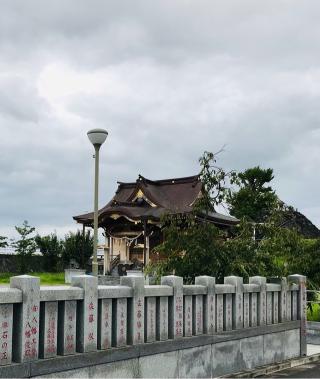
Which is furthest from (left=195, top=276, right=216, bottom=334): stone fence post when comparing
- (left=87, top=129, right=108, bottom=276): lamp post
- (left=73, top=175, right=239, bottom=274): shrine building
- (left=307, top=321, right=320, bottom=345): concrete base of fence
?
(left=73, top=175, right=239, bottom=274): shrine building

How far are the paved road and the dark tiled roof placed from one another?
2550 centimetres

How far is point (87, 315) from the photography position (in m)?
8.35

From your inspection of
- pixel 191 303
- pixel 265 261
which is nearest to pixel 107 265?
pixel 265 261

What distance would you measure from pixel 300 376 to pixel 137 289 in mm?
4992

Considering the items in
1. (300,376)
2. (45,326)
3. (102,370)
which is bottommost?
(300,376)

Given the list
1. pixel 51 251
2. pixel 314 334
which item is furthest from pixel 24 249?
pixel 314 334

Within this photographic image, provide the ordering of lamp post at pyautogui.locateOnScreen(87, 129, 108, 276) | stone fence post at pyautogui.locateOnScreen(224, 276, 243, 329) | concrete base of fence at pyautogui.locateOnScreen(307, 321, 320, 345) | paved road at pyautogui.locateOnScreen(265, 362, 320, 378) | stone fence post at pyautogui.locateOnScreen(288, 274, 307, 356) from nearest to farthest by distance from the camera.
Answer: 1. stone fence post at pyautogui.locateOnScreen(224, 276, 243, 329)
2. paved road at pyautogui.locateOnScreen(265, 362, 320, 378)
3. lamp post at pyautogui.locateOnScreen(87, 129, 108, 276)
4. stone fence post at pyautogui.locateOnScreen(288, 274, 307, 356)
5. concrete base of fence at pyautogui.locateOnScreen(307, 321, 320, 345)

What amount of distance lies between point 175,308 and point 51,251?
35643 mm

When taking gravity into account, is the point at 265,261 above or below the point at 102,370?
above

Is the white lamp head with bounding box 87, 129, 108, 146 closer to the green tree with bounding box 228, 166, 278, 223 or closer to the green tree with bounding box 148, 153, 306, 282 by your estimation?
the green tree with bounding box 148, 153, 306, 282

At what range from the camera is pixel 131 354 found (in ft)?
29.9

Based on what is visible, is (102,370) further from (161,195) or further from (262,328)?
(161,195)

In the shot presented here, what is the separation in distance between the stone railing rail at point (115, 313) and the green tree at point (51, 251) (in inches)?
1300

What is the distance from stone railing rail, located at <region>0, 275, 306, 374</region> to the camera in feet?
24.1
